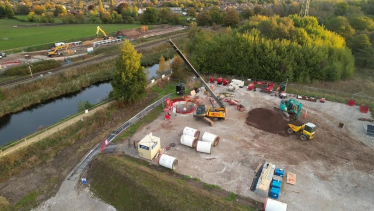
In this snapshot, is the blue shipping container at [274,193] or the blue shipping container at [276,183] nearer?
the blue shipping container at [274,193]

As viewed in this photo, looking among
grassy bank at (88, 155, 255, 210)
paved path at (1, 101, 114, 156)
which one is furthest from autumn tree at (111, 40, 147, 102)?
grassy bank at (88, 155, 255, 210)

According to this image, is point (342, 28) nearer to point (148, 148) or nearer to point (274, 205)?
point (274, 205)

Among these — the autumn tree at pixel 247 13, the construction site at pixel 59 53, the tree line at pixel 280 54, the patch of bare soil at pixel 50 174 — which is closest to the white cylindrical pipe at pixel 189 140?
the patch of bare soil at pixel 50 174

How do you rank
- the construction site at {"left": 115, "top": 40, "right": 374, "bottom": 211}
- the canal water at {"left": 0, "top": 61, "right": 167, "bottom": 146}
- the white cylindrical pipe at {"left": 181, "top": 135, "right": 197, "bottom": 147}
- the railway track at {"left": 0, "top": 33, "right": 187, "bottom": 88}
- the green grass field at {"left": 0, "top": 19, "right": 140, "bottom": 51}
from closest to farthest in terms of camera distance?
the construction site at {"left": 115, "top": 40, "right": 374, "bottom": 211} → the white cylindrical pipe at {"left": 181, "top": 135, "right": 197, "bottom": 147} → the canal water at {"left": 0, "top": 61, "right": 167, "bottom": 146} → the railway track at {"left": 0, "top": 33, "right": 187, "bottom": 88} → the green grass field at {"left": 0, "top": 19, "right": 140, "bottom": 51}

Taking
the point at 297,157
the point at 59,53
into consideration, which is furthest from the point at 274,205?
the point at 59,53

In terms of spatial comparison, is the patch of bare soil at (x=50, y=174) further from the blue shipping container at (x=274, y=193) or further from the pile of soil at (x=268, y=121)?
the blue shipping container at (x=274, y=193)

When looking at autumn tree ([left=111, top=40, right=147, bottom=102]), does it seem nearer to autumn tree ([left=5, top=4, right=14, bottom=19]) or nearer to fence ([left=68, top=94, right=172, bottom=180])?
fence ([left=68, top=94, right=172, bottom=180])

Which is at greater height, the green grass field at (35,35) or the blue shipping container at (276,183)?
the green grass field at (35,35)
